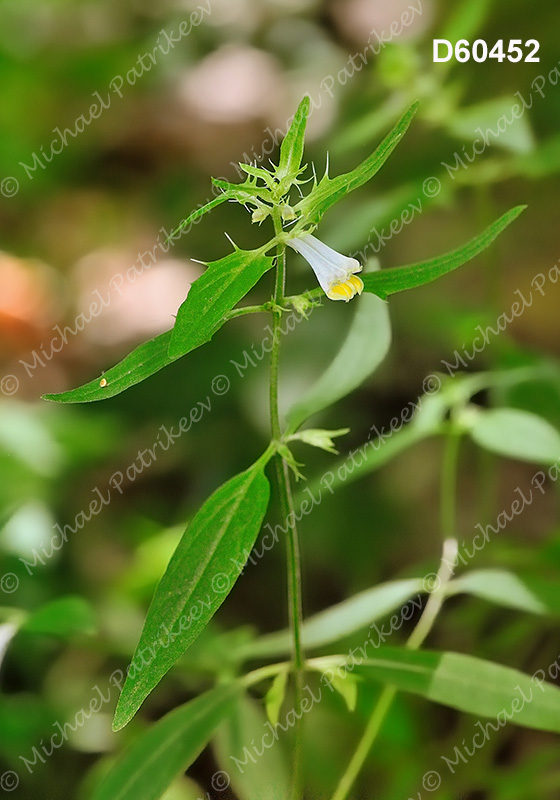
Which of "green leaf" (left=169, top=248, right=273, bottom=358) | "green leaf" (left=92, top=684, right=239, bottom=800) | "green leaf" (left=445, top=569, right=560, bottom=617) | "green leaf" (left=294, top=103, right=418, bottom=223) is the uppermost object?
"green leaf" (left=294, top=103, right=418, bottom=223)

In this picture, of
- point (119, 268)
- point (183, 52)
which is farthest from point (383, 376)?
point (183, 52)

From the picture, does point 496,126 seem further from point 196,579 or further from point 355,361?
point 196,579

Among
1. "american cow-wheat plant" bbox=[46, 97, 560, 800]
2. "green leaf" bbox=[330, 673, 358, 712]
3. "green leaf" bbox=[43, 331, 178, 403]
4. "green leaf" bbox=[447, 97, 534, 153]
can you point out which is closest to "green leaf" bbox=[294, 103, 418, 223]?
"american cow-wheat plant" bbox=[46, 97, 560, 800]

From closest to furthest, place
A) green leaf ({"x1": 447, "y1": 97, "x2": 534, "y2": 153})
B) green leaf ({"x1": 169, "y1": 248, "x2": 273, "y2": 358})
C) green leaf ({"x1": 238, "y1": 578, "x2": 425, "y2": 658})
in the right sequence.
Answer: green leaf ({"x1": 169, "y1": 248, "x2": 273, "y2": 358}) < green leaf ({"x1": 238, "y1": 578, "x2": 425, "y2": 658}) < green leaf ({"x1": 447, "y1": 97, "x2": 534, "y2": 153})

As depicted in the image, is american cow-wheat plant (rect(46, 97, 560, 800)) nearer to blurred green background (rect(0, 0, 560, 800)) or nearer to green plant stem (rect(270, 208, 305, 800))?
green plant stem (rect(270, 208, 305, 800))

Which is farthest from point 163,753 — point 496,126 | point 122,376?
point 496,126

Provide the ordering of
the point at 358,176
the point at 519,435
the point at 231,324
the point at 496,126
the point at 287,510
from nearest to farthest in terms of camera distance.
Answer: the point at 358,176 < the point at 287,510 < the point at 519,435 < the point at 496,126 < the point at 231,324

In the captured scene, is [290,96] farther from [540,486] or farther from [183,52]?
[540,486]
